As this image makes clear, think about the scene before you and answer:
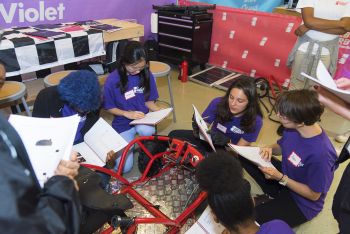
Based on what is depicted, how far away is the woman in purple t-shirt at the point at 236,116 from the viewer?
1611 mm

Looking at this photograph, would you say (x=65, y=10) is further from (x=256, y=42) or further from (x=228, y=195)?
(x=228, y=195)

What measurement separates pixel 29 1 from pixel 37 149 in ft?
7.76

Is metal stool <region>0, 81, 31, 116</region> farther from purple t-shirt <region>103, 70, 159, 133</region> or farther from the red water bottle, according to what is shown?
the red water bottle

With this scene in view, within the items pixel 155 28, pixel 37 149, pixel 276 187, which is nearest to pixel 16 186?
pixel 37 149

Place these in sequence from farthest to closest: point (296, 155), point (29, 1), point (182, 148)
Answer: point (29, 1) < point (182, 148) < point (296, 155)

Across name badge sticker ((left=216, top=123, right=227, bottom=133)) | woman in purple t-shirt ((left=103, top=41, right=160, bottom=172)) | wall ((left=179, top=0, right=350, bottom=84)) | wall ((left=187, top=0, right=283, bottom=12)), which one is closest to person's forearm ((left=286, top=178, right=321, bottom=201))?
name badge sticker ((left=216, top=123, right=227, bottom=133))

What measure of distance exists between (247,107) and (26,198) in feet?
4.50

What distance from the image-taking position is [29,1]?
8.27 ft

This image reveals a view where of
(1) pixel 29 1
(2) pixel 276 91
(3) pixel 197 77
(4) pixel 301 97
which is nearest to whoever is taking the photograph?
(4) pixel 301 97

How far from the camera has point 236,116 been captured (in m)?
1.75

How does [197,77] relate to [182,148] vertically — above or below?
below

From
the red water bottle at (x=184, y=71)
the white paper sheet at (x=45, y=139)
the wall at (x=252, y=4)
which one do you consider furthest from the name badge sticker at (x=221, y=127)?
the wall at (x=252, y=4)

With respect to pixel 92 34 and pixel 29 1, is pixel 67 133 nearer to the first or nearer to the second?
pixel 92 34

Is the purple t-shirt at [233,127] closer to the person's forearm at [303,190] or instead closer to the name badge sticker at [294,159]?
the name badge sticker at [294,159]
